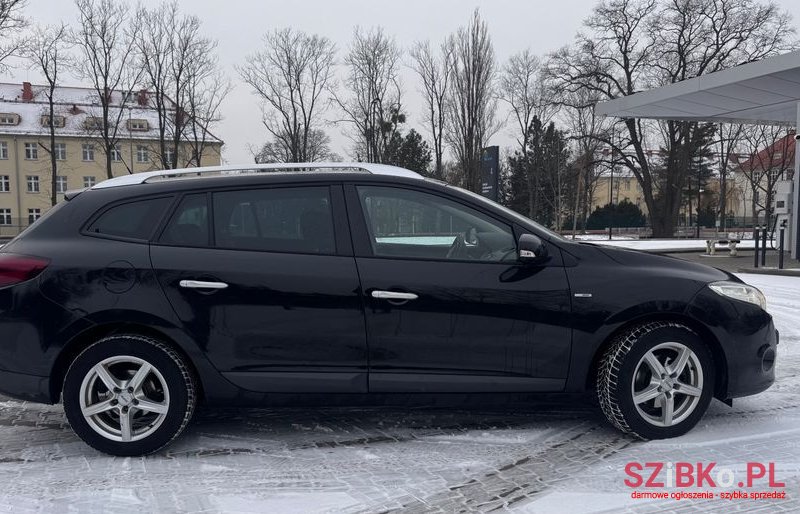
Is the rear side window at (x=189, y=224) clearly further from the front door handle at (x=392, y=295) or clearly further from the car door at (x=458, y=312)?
the front door handle at (x=392, y=295)

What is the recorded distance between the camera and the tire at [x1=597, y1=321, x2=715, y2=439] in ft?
11.2

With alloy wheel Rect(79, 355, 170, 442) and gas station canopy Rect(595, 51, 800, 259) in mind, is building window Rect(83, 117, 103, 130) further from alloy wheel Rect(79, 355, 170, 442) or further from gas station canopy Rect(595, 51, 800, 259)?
alloy wheel Rect(79, 355, 170, 442)

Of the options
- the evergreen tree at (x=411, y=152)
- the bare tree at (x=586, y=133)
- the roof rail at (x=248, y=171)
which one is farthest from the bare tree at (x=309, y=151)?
the roof rail at (x=248, y=171)

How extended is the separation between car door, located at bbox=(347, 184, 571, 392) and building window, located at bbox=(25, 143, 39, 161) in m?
64.7

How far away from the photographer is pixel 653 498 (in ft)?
9.46

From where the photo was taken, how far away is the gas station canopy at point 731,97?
48.0 feet

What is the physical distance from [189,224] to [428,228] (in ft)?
4.57

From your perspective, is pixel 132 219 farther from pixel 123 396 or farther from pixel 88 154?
pixel 88 154

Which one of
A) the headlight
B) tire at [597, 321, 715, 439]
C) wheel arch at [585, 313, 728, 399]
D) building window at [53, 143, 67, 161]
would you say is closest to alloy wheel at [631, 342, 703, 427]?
tire at [597, 321, 715, 439]

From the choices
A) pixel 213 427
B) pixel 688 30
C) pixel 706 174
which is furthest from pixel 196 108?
pixel 706 174

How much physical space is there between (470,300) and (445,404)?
64 centimetres

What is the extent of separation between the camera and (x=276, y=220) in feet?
11.3

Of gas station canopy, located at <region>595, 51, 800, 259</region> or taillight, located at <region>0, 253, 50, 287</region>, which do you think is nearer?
taillight, located at <region>0, 253, 50, 287</region>

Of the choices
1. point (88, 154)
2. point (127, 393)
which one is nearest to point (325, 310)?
point (127, 393)
